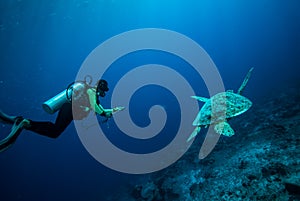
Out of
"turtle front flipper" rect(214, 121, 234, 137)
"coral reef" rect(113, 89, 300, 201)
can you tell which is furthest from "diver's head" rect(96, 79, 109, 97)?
"coral reef" rect(113, 89, 300, 201)

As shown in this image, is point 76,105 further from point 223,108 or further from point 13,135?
point 223,108

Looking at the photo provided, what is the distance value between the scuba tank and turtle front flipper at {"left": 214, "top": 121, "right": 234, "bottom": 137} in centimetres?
321

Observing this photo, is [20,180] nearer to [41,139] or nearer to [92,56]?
[41,139]

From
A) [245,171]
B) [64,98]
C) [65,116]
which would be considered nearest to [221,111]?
[245,171]

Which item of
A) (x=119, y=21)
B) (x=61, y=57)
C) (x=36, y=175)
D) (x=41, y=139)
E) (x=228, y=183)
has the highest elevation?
(x=119, y=21)

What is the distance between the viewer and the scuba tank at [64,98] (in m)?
4.75

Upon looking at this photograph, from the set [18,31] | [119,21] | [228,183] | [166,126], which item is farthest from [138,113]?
[228,183]

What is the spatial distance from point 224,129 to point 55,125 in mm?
3763

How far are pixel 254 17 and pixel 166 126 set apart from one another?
11568 centimetres

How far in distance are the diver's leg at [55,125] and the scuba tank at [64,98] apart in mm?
124

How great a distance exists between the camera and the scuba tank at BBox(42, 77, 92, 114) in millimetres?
4754

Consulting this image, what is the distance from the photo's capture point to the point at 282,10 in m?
102

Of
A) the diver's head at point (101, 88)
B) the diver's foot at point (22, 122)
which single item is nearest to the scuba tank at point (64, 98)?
the diver's head at point (101, 88)

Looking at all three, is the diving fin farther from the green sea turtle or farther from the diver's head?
the green sea turtle
